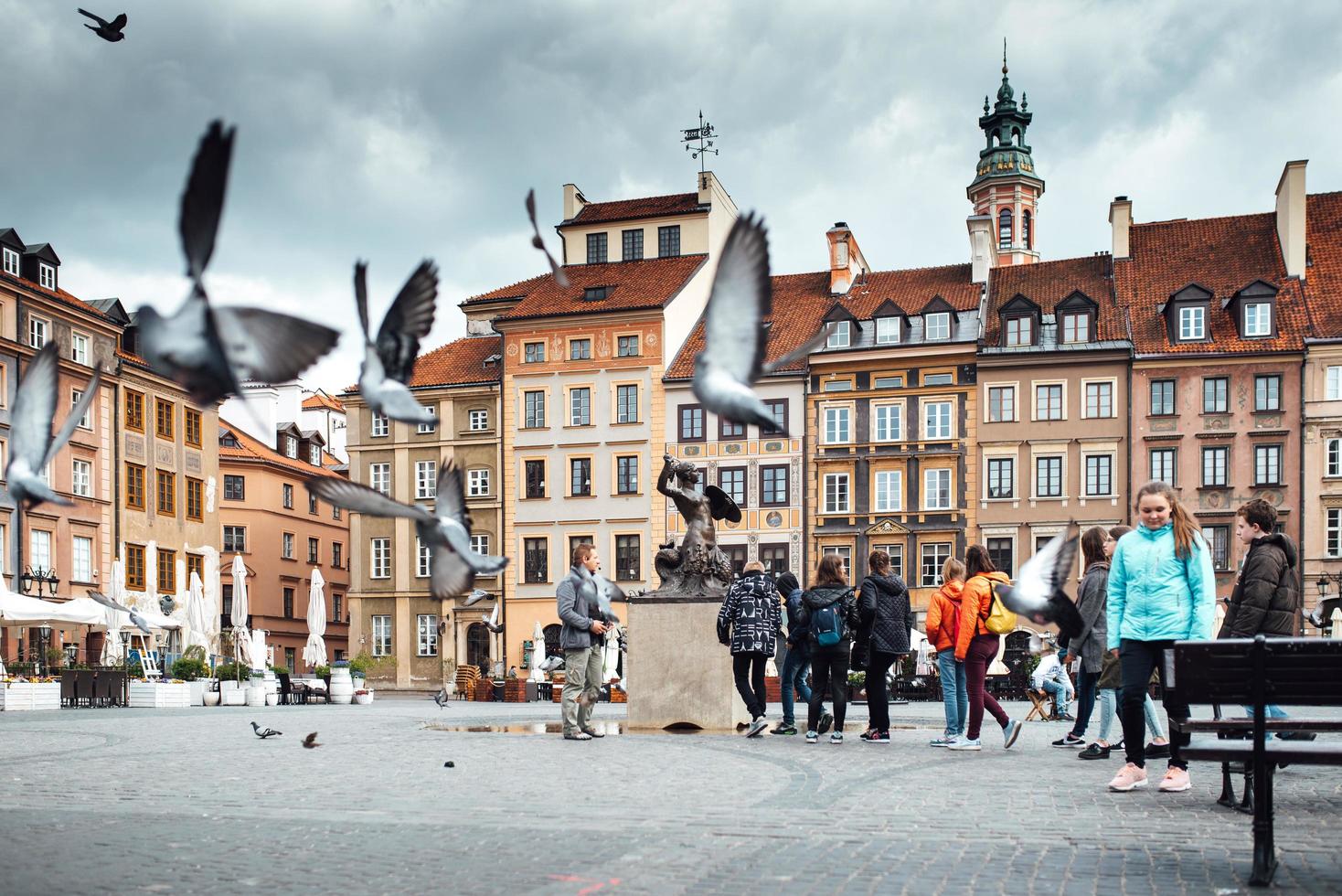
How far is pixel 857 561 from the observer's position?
51.2m

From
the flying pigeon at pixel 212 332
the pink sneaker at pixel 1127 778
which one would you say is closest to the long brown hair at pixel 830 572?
the pink sneaker at pixel 1127 778

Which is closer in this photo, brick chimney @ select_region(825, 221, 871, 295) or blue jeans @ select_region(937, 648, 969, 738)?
blue jeans @ select_region(937, 648, 969, 738)

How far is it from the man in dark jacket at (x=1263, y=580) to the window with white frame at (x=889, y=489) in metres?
40.2

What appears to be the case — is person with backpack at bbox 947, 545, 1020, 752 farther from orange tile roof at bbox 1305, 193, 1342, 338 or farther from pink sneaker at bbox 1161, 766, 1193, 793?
orange tile roof at bbox 1305, 193, 1342, 338

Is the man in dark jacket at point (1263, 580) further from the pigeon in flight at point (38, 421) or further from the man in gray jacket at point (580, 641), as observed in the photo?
the pigeon in flight at point (38, 421)

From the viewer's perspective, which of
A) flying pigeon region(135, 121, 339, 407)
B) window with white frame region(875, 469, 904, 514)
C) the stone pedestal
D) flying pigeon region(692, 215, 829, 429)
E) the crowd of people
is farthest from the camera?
window with white frame region(875, 469, 904, 514)

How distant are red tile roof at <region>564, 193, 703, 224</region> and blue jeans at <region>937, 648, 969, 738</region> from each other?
43821 millimetres

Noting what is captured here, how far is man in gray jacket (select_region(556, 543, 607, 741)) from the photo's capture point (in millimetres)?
15789

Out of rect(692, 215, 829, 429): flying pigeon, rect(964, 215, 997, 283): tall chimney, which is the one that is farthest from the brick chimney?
rect(692, 215, 829, 429): flying pigeon

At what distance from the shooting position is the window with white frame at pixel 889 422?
5106 cm

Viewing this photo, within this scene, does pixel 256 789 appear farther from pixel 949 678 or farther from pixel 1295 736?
pixel 1295 736

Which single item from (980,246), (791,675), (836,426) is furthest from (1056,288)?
(791,675)

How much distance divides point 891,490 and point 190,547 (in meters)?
24.5

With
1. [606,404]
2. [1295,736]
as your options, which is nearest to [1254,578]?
[1295,736]
